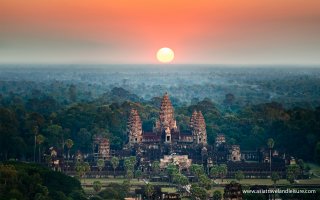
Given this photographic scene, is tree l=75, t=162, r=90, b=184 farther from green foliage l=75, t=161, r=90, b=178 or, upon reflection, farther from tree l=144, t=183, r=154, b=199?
tree l=144, t=183, r=154, b=199

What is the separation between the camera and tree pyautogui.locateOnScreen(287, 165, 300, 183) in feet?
135

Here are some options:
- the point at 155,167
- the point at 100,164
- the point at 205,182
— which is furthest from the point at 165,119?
the point at 205,182

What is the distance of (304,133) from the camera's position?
49.9 m

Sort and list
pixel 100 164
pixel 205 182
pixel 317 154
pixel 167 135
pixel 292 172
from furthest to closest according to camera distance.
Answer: pixel 167 135
pixel 317 154
pixel 100 164
pixel 292 172
pixel 205 182

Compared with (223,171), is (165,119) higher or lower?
higher

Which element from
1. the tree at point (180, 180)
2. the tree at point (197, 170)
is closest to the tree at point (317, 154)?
the tree at point (197, 170)

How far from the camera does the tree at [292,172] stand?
135 feet

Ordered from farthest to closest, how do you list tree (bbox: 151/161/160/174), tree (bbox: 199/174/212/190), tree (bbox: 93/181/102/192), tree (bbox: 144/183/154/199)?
tree (bbox: 151/161/160/174), tree (bbox: 199/174/212/190), tree (bbox: 93/181/102/192), tree (bbox: 144/183/154/199)

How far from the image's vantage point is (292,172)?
4184 cm

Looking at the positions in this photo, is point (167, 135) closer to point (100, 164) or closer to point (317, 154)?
point (100, 164)

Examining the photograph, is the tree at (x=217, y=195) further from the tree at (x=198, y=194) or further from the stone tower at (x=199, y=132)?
the stone tower at (x=199, y=132)

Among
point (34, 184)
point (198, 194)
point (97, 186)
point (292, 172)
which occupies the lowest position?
point (97, 186)

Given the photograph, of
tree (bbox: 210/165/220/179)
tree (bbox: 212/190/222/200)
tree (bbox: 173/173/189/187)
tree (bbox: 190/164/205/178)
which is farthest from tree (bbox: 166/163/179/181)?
tree (bbox: 212/190/222/200)

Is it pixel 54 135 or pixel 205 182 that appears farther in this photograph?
pixel 54 135
